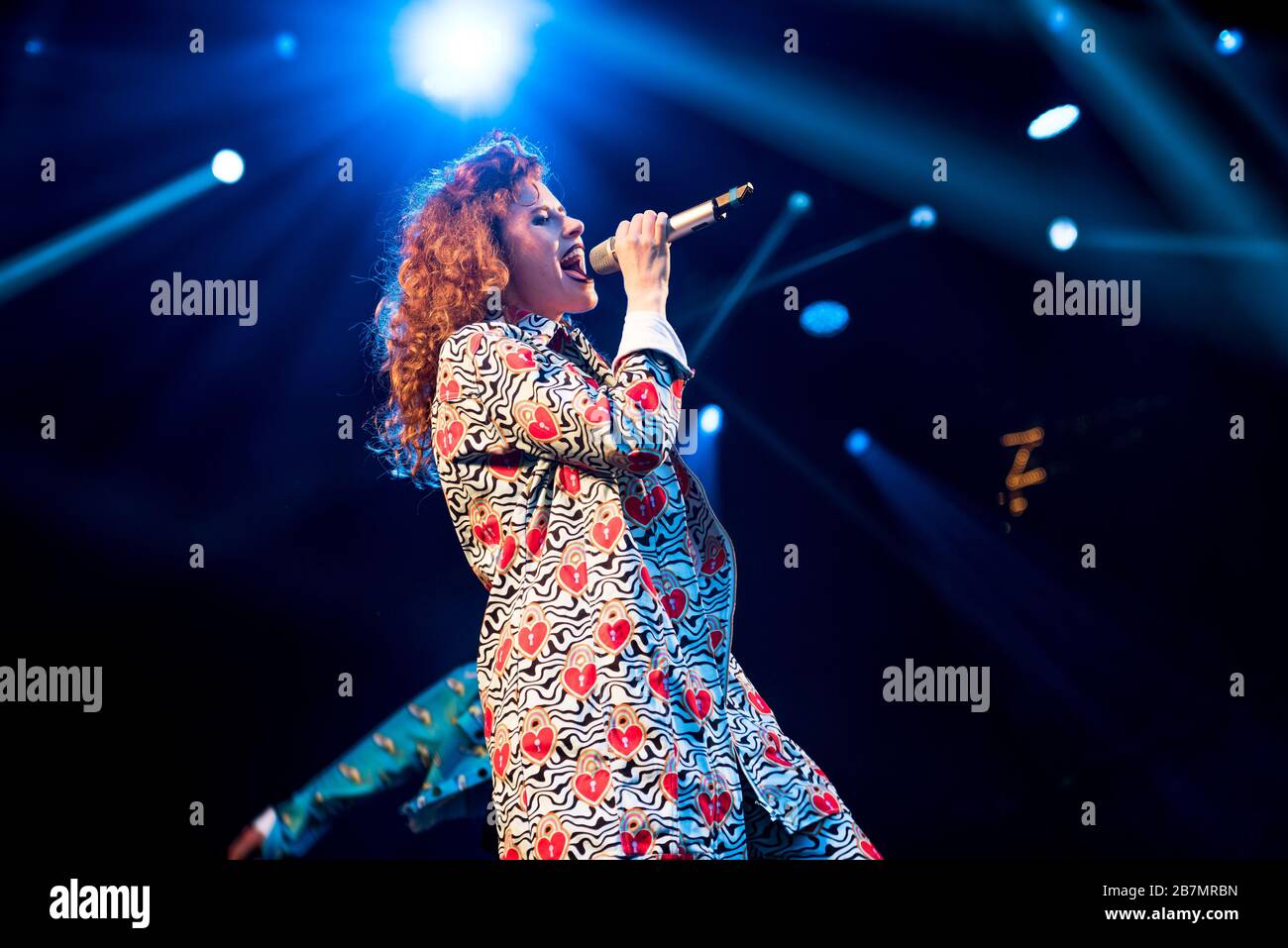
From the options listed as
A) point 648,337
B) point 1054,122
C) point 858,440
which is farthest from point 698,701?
point 1054,122

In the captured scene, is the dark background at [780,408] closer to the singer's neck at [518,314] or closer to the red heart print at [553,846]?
the singer's neck at [518,314]

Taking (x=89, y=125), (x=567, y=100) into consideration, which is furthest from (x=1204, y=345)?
(x=89, y=125)

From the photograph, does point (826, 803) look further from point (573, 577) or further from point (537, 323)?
point (537, 323)

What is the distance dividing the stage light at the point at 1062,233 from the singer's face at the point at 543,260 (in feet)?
6.65

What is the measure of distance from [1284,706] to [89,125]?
3.66 meters

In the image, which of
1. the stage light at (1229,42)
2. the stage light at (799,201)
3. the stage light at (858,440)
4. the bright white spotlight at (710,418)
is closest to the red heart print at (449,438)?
the bright white spotlight at (710,418)

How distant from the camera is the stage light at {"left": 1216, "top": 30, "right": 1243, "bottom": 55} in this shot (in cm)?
359

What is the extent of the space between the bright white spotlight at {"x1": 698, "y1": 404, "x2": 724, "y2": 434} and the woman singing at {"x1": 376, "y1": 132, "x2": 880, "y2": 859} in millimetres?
1629

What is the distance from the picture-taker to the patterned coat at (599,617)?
164 cm

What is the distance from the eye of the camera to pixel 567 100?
3318 millimetres

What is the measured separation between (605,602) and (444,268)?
2.20ft
